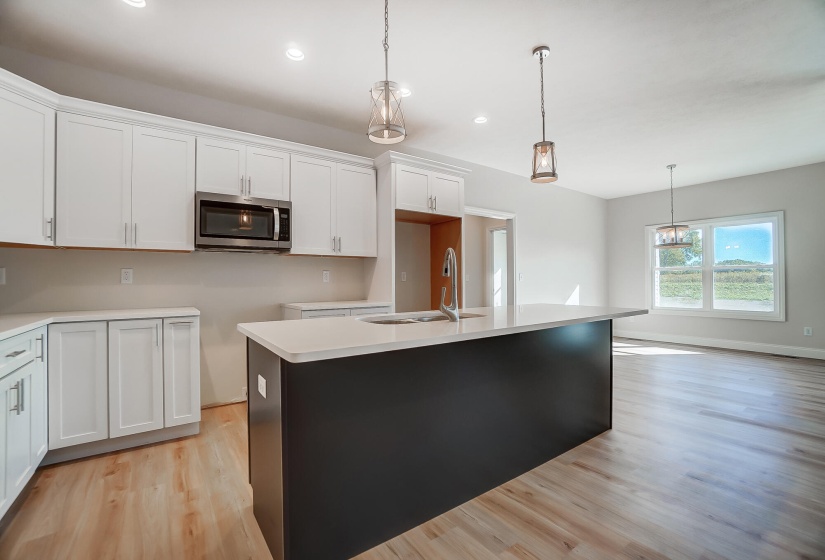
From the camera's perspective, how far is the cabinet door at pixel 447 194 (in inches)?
163

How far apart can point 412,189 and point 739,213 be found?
5.52 metres

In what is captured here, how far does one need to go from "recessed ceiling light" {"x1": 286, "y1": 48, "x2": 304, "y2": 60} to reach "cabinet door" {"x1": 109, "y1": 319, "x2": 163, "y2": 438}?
206 cm

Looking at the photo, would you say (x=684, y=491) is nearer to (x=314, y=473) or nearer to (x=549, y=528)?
(x=549, y=528)

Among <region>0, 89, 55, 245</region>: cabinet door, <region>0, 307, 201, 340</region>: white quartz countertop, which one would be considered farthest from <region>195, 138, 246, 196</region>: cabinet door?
<region>0, 307, 201, 340</region>: white quartz countertop

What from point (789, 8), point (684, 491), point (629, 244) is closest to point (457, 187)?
point (789, 8)

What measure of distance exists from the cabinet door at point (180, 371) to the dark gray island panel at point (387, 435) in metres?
1.16

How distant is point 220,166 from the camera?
10.2 ft

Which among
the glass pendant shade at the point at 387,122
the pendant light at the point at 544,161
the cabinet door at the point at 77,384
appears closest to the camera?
the glass pendant shade at the point at 387,122

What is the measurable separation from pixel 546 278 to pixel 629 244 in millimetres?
2227

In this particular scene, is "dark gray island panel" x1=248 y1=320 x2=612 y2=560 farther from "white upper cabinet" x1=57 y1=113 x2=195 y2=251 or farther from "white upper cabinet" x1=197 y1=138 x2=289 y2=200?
"white upper cabinet" x1=197 y1=138 x2=289 y2=200

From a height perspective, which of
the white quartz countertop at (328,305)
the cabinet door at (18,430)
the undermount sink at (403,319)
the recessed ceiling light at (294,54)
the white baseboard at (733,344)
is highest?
the recessed ceiling light at (294,54)

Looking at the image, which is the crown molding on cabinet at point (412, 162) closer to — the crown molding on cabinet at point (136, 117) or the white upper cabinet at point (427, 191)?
the white upper cabinet at point (427, 191)

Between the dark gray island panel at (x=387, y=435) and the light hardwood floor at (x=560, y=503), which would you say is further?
the light hardwood floor at (x=560, y=503)

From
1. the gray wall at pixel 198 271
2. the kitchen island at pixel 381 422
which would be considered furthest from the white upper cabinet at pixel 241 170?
the kitchen island at pixel 381 422
